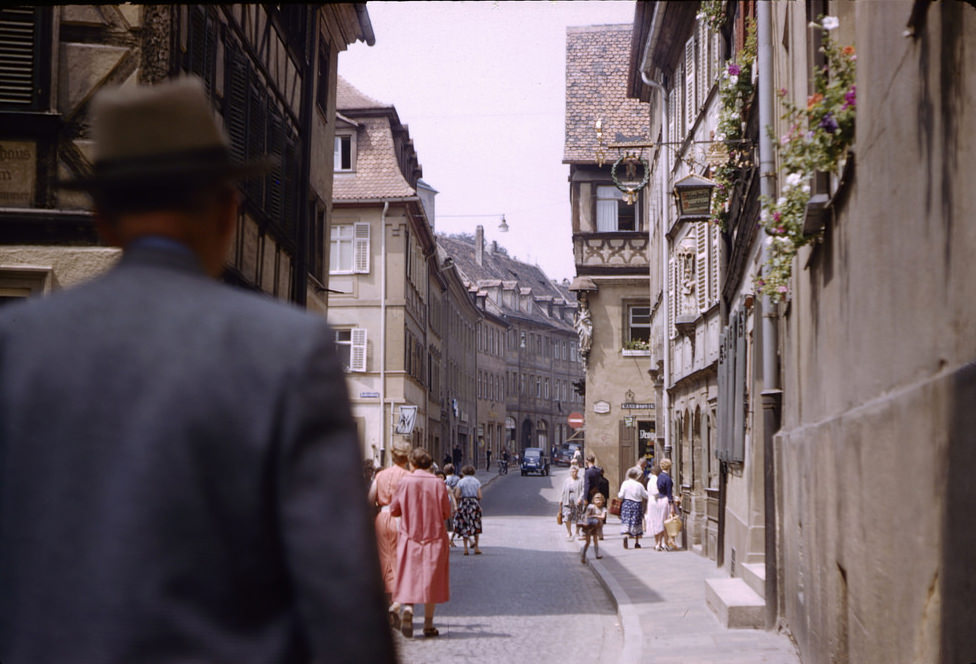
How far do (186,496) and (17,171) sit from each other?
10.5 m

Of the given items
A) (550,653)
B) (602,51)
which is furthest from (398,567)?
(602,51)

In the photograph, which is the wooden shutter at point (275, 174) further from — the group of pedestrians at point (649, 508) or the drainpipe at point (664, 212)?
the drainpipe at point (664, 212)

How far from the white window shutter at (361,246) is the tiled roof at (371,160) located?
1112mm

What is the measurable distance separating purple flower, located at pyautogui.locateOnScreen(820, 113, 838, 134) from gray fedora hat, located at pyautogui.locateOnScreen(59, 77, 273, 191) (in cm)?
606

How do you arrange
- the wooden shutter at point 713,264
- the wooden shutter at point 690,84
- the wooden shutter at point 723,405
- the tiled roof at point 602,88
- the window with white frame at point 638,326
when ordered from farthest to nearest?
1. the tiled roof at point 602,88
2. the window with white frame at point 638,326
3. the wooden shutter at point 690,84
4. the wooden shutter at point 713,264
5. the wooden shutter at point 723,405

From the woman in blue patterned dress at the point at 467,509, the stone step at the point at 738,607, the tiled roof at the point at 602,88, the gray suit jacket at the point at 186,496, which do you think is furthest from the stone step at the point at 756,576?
the tiled roof at the point at 602,88

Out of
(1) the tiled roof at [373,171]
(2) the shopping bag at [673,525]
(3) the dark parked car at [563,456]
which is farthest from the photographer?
(3) the dark parked car at [563,456]

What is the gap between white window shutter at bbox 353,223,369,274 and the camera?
44000mm

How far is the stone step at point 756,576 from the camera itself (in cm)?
1323

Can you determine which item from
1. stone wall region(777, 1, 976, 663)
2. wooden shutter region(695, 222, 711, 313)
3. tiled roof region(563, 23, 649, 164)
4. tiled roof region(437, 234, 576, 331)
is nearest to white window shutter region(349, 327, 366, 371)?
tiled roof region(563, 23, 649, 164)

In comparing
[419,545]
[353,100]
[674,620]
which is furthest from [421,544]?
[353,100]

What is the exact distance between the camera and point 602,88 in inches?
1766

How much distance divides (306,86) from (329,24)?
141 inches

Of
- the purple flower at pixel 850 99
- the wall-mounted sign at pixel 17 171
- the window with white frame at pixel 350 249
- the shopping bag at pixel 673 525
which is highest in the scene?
the window with white frame at pixel 350 249
